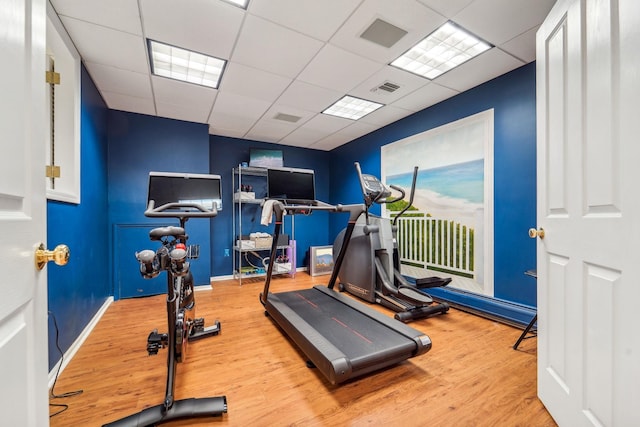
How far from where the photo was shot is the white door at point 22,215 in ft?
1.85

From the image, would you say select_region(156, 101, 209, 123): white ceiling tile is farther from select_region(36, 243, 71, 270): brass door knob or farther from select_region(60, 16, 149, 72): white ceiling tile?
select_region(36, 243, 71, 270): brass door knob

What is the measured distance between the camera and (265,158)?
16.0 feet

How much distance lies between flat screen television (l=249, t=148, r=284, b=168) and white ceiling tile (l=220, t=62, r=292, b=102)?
1.62 metres

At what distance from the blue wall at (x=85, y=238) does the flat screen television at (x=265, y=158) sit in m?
2.10

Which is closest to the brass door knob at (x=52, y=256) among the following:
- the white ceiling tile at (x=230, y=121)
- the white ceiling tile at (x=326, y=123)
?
the white ceiling tile at (x=230, y=121)

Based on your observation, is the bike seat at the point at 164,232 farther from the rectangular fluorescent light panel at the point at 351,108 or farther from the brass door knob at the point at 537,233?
the rectangular fluorescent light panel at the point at 351,108

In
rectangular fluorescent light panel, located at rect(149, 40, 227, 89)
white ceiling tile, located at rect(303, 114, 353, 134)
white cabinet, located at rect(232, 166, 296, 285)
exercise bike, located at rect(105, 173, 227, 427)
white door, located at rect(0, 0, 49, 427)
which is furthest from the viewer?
white cabinet, located at rect(232, 166, 296, 285)

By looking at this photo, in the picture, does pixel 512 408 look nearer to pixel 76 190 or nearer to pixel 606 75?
pixel 606 75

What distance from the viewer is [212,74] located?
2.80m

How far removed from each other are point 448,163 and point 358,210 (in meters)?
1.49

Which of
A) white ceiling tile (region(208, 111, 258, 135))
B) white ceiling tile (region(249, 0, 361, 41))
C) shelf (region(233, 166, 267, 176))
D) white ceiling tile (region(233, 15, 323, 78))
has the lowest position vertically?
shelf (region(233, 166, 267, 176))

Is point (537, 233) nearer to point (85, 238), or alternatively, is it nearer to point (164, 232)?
point (164, 232)

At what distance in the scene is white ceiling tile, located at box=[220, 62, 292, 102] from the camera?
8.85 feet

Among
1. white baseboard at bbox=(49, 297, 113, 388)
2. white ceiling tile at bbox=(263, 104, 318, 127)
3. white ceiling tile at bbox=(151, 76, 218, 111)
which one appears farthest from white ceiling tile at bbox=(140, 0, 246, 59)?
white baseboard at bbox=(49, 297, 113, 388)
